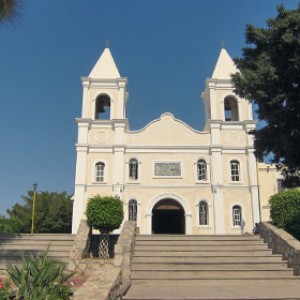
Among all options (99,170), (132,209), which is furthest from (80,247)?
(99,170)

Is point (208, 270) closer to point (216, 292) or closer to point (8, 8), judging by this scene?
point (216, 292)

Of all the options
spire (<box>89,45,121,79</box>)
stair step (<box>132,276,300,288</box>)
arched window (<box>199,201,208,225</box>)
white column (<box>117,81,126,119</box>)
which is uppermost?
spire (<box>89,45,121,79</box>)

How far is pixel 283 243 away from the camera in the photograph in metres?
11.6

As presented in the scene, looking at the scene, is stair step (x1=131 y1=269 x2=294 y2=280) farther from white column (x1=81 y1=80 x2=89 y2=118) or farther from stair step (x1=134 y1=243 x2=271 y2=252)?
white column (x1=81 y1=80 x2=89 y2=118)

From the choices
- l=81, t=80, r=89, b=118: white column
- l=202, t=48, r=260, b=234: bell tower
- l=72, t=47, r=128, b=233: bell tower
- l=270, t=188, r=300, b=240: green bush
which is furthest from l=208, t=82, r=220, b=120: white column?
l=270, t=188, r=300, b=240: green bush

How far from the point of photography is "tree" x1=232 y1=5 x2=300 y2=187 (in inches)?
395

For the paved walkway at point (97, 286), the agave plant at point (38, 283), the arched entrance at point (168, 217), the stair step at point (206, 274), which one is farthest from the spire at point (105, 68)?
the agave plant at point (38, 283)

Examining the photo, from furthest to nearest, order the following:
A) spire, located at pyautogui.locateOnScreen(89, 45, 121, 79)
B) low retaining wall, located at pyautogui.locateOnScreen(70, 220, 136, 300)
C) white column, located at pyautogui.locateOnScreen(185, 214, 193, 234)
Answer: spire, located at pyautogui.locateOnScreen(89, 45, 121, 79) < white column, located at pyautogui.locateOnScreen(185, 214, 193, 234) < low retaining wall, located at pyautogui.locateOnScreen(70, 220, 136, 300)

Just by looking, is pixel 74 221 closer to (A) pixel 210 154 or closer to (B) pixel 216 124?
(A) pixel 210 154

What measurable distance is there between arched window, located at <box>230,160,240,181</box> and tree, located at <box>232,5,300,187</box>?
13.1 m

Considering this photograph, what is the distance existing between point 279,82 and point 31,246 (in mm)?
11097

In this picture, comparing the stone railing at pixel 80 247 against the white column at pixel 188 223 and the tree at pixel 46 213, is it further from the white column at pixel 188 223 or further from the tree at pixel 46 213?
the tree at pixel 46 213

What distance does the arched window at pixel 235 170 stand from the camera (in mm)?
24203

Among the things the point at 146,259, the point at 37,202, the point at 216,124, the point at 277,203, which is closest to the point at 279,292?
the point at 146,259
